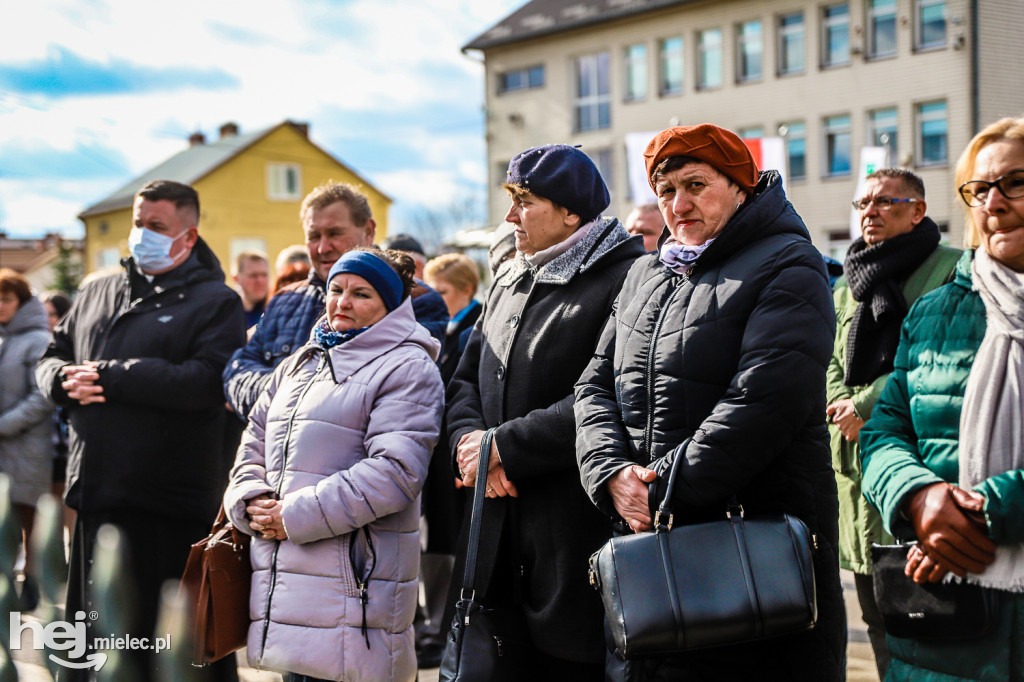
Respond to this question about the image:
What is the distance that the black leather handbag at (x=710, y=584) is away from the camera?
2613mm

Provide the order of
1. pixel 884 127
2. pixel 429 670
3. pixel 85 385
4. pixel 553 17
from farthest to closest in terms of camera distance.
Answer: pixel 553 17
pixel 884 127
pixel 429 670
pixel 85 385

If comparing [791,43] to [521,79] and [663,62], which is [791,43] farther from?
[521,79]

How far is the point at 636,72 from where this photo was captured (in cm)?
3341

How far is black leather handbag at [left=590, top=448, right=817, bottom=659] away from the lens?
261 centimetres

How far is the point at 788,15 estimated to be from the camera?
30.2 m

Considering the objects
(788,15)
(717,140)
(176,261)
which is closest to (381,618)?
(717,140)

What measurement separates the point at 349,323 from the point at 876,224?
2336 mm

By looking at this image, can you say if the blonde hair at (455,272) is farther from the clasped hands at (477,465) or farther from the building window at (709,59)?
the building window at (709,59)

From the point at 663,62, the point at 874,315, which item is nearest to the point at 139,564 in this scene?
the point at 874,315

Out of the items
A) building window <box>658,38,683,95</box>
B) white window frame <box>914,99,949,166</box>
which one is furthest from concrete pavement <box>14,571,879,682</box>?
building window <box>658,38,683,95</box>

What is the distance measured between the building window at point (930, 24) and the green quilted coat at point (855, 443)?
2562 cm

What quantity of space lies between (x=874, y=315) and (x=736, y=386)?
1865 mm

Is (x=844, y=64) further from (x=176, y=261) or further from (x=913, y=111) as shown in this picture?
(x=176, y=261)

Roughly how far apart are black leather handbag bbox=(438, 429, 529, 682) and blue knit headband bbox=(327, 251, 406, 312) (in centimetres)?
71
